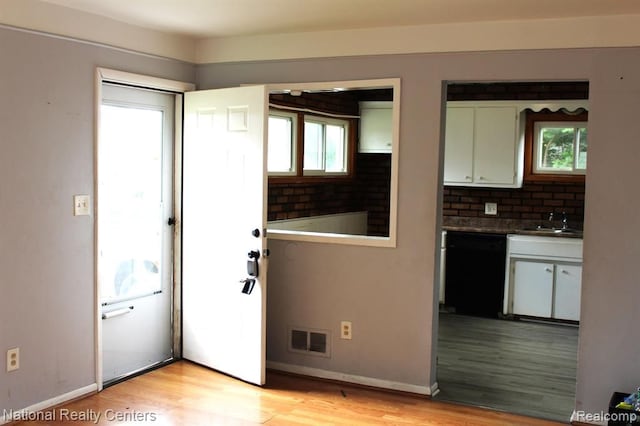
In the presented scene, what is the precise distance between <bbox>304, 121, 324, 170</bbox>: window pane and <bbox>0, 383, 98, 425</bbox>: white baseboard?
111 inches

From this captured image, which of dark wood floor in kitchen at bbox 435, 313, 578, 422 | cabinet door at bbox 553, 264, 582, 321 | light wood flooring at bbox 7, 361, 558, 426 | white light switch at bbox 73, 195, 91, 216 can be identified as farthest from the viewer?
cabinet door at bbox 553, 264, 582, 321

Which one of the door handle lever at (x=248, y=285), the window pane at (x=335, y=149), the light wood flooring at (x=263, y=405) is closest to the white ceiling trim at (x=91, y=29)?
the door handle lever at (x=248, y=285)

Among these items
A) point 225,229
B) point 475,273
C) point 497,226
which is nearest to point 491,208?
point 497,226

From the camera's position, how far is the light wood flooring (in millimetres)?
3783

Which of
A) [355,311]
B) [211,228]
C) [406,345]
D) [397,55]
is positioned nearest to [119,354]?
[211,228]

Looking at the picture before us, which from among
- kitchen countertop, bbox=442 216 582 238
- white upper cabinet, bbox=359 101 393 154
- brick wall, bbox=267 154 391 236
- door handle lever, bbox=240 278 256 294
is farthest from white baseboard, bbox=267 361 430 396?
white upper cabinet, bbox=359 101 393 154

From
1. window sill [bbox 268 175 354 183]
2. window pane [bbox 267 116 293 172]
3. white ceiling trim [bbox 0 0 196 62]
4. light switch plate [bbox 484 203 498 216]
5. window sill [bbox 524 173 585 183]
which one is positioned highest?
white ceiling trim [bbox 0 0 196 62]

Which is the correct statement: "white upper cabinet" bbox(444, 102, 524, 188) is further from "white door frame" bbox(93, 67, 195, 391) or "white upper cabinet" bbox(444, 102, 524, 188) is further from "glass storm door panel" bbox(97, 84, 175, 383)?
"glass storm door panel" bbox(97, 84, 175, 383)

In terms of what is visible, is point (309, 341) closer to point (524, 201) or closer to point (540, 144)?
point (524, 201)

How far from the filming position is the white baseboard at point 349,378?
429 centimetres

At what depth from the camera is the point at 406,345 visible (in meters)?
4.32

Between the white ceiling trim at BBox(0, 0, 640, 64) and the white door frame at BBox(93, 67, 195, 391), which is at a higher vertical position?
the white ceiling trim at BBox(0, 0, 640, 64)

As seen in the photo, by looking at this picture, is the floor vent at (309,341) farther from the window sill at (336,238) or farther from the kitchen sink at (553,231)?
the kitchen sink at (553,231)

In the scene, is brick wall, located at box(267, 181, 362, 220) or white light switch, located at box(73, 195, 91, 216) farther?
brick wall, located at box(267, 181, 362, 220)
